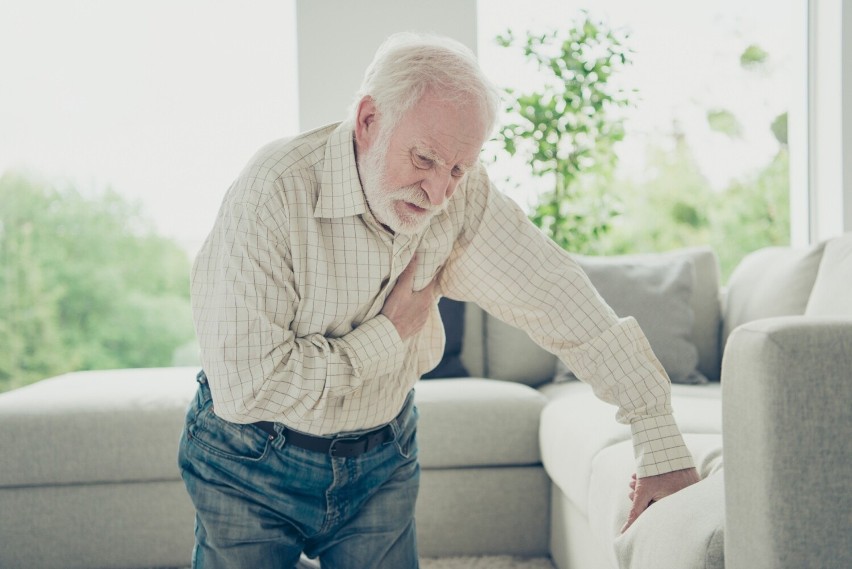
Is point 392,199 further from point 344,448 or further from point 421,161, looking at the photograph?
point 344,448

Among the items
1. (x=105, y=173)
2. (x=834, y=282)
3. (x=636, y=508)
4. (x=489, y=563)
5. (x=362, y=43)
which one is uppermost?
(x=362, y=43)

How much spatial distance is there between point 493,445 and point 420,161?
136cm

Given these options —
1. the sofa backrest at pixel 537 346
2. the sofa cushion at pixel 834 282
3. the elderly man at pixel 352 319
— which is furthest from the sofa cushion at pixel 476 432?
the elderly man at pixel 352 319

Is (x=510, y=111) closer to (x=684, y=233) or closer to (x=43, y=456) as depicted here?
(x=684, y=233)

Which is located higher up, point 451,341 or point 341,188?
point 341,188

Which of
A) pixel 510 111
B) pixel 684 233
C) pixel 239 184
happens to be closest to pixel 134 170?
pixel 510 111

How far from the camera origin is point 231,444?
4.71 feet

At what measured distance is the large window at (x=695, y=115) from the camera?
425 cm

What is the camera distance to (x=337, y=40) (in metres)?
4.09

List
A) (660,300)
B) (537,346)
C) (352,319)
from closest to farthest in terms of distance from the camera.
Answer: (352,319), (660,300), (537,346)

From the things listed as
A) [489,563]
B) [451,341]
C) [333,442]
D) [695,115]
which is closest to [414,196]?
[333,442]

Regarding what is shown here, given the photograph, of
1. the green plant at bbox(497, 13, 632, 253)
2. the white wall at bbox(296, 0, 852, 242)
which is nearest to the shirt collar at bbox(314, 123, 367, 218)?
the green plant at bbox(497, 13, 632, 253)

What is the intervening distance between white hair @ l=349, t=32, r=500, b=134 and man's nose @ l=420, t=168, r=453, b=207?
0.10 meters

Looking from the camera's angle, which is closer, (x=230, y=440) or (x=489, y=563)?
(x=230, y=440)
